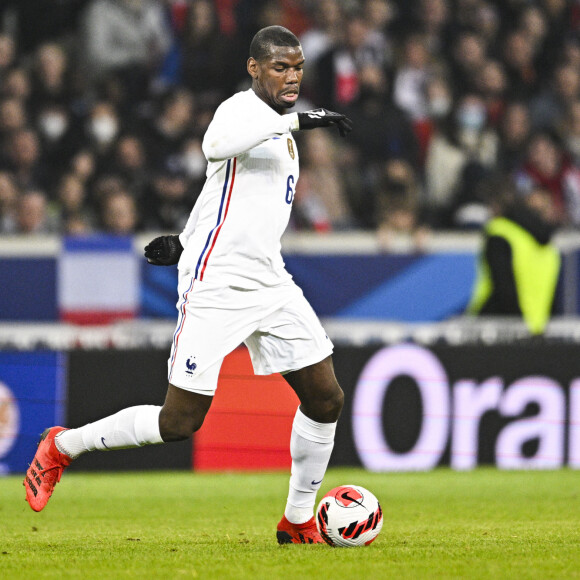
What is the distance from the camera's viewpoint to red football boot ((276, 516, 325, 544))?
5762 mm

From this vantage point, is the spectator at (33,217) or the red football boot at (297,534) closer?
the red football boot at (297,534)

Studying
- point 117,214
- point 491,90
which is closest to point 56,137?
point 117,214

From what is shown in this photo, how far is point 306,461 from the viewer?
5.73 m

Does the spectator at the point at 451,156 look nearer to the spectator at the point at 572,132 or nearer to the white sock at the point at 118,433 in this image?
the spectator at the point at 572,132

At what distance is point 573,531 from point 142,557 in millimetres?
2185

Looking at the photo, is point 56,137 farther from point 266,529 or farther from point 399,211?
point 266,529

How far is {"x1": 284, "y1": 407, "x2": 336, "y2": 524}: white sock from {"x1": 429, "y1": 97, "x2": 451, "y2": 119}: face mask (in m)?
7.53

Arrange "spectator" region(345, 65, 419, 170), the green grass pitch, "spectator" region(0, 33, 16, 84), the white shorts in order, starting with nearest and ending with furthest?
1. the green grass pitch
2. the white shorts
3. "spectator" region(345, 65, 419, 170)
4. "spectator" region(0, 33, 16, 84)

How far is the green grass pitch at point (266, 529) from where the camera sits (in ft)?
15.8

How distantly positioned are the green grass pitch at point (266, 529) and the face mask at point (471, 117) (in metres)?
4.47

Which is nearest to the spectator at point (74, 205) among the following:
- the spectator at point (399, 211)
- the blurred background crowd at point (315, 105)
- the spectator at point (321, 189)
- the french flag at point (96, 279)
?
the blurred background crowd at point (315, 105)

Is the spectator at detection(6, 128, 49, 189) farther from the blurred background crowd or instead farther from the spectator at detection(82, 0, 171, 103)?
the spectator at detection(82, 0, 171, 103)

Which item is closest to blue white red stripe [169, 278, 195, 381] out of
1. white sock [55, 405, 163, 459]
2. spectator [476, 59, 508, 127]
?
white sock [55, 405, 163, 459]

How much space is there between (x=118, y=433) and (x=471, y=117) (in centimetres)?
813
